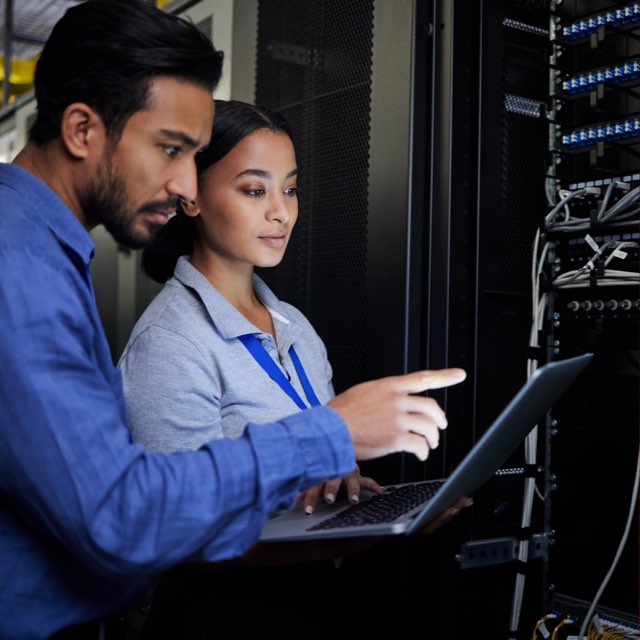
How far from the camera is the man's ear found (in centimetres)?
97

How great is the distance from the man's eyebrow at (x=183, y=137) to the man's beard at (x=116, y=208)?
0.08 m

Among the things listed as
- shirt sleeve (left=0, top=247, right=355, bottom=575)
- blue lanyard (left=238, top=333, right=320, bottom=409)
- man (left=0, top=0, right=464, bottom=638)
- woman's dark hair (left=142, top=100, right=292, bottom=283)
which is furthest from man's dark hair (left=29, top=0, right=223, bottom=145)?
blue lanyard (left=238, top=333, right=320, bottom=409)

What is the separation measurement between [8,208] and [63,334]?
19cm

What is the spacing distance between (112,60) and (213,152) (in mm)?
472

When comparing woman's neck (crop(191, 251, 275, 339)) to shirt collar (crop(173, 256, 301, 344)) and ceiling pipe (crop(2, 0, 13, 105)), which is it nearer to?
shirt collar (crop(173, 256, 301, 344))

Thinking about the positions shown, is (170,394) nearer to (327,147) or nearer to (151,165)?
(151,165)

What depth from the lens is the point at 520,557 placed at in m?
1.51

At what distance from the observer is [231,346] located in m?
1.32

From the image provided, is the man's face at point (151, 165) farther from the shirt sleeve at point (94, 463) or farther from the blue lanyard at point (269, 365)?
the blue lanyard at point (269, 365)

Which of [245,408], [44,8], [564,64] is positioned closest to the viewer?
[245,408]

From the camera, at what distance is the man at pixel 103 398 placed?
0.78m

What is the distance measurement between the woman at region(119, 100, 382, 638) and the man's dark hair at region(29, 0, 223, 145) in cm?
40

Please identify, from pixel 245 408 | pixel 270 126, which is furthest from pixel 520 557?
pixel 270 126

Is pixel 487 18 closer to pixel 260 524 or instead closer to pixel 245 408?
pixel 245 408
